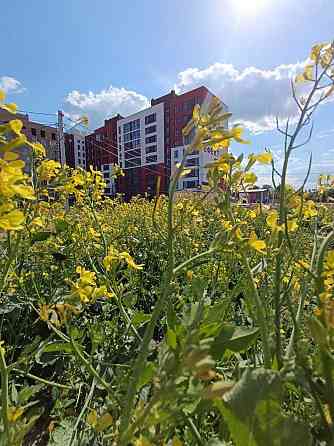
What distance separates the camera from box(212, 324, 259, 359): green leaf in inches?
19.9

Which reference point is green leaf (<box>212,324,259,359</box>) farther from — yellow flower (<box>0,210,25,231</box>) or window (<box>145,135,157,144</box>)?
window (<box>145,135,157,144</box>)

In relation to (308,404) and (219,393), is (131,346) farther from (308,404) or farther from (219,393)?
(219,393)

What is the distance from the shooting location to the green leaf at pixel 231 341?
51 centimetres

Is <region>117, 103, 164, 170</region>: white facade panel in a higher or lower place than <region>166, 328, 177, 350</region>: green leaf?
higher

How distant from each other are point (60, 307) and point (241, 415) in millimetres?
292

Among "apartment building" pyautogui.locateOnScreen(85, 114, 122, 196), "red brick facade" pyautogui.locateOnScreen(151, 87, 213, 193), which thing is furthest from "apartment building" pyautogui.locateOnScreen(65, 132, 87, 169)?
"red brick facade" pyautogui.locateOnScreen(151, 87, 213, 193)

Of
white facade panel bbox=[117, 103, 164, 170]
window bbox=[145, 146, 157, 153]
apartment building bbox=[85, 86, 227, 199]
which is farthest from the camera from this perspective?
window bbox=[145, 146, 157, 153]

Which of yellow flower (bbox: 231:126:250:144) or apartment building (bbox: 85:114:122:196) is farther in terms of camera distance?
apartment building (bbox: 85:114:122:196)

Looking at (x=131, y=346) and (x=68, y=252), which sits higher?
(x=68, y=252)

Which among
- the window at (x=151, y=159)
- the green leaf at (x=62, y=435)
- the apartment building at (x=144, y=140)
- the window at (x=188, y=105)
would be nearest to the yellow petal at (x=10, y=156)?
the green leaf at (x=62, y=435)

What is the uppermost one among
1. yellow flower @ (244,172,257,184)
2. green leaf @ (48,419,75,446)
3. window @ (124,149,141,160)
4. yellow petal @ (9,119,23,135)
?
window @ (124,149,141,160)

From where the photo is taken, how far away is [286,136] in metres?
0.57

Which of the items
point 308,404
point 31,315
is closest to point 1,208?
point 308,404

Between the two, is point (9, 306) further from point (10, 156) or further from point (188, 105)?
point (188, 105)
